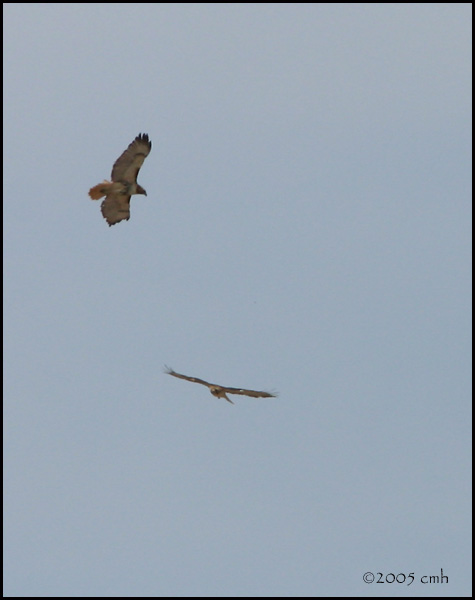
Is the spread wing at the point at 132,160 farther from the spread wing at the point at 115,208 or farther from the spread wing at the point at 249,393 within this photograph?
the spread wing at the point at 249,393

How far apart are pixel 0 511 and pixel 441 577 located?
12207mm

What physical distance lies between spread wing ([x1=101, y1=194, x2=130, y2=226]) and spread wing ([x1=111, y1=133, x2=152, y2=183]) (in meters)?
0.68

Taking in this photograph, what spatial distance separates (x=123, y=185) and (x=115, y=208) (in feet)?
2.75

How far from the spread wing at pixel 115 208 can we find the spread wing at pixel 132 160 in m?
0.68

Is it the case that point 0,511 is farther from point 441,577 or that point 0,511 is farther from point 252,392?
point 441,577

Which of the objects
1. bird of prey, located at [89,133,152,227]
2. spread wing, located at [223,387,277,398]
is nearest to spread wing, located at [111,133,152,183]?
bird of prey, located at [89,133,152,227]

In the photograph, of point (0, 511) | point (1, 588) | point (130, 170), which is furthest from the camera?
point (0, 511)

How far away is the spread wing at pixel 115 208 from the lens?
4556cm

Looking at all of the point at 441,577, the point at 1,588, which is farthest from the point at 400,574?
the point at 1,588

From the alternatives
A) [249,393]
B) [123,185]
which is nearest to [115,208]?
[123,185]

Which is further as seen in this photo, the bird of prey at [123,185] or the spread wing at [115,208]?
the spread wing at [115,208]

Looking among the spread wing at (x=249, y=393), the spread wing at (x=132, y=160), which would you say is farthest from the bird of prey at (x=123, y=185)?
the spread wing at (x=249, y=393)

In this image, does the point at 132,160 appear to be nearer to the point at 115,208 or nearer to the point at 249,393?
the point at 115,208

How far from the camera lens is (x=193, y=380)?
45.8 m
